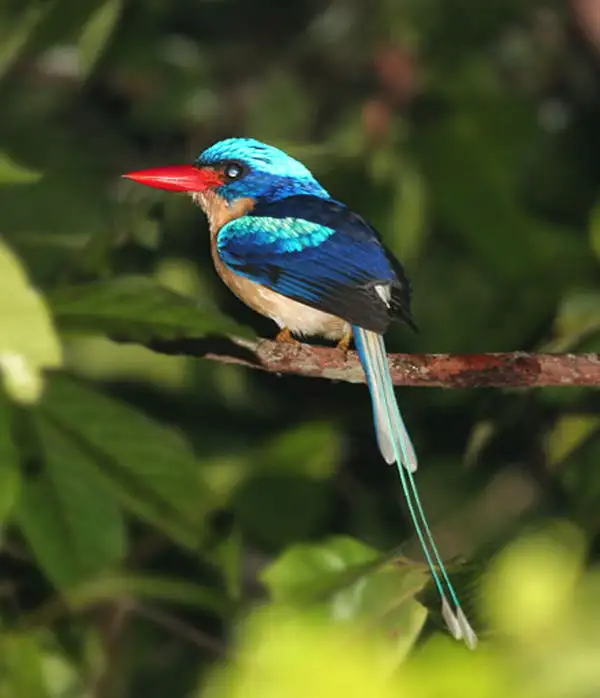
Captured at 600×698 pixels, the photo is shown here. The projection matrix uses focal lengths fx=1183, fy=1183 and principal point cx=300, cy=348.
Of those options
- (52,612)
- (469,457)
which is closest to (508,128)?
(469,457)

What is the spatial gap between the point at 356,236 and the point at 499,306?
140 centimetres

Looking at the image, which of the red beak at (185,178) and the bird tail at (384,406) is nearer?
the bird tail at (384,406)

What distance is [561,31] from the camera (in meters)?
4.28

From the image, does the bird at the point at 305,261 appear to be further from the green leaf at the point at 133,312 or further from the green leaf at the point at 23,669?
the green leaf at the point at 23,669

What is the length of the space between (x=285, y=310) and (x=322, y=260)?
16cm

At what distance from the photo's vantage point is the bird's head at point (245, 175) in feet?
7.59

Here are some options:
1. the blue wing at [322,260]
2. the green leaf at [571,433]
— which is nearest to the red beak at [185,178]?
the blue wing at [322,260]

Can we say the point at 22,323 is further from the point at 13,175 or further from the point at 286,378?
the point at 286,378

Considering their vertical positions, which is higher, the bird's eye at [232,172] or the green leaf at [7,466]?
the bird's eye at [232,172]

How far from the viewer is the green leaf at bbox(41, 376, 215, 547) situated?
2041mm

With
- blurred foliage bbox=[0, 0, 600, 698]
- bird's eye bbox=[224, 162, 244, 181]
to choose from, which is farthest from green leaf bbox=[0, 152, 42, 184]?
bird's eye bbox=[224, 162, 244, 181]

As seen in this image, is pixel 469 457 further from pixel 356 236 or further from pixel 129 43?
pixel 129 43

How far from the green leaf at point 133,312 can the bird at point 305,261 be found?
0.23m

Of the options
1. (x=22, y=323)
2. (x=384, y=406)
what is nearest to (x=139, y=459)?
(x=384, y=406)
